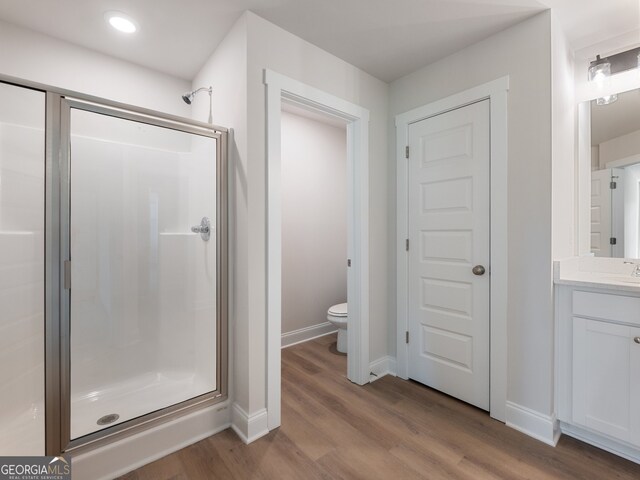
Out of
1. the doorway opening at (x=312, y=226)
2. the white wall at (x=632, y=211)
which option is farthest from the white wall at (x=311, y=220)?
the white wall at (x=632, y=211)

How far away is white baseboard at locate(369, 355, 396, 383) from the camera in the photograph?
2451mm

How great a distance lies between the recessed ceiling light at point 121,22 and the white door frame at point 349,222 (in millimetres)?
882

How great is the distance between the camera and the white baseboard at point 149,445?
1440mm

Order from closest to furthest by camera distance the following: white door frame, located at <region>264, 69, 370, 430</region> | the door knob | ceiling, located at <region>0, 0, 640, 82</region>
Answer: ceiling, located at <region>0, 0, 640, 82</region> → white door frame, located at <region>264, 69, 370, 430</region> → the door knob

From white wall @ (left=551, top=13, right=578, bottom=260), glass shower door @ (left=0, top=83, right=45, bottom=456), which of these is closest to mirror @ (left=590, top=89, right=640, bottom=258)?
white wall @ (left=551, top=13, right=578, bottom=260)

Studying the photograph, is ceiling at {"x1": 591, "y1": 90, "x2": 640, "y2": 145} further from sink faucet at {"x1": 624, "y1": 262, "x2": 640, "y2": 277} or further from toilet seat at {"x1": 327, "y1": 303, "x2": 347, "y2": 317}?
toilet seat at {"x1": 327, "y1": 303, "x2": 347, "y2": 317}

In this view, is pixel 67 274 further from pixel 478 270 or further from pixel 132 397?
pixel 478 270

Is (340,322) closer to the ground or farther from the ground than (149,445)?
farther from the ground

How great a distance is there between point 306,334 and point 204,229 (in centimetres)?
180

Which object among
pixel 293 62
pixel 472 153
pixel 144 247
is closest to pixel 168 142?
pixel 144 247

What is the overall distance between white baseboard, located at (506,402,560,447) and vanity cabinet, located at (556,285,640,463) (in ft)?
0.28

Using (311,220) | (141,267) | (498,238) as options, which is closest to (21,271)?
(141,267)

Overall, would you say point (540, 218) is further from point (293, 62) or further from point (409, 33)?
point (293, 62)

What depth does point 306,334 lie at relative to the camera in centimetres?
334
